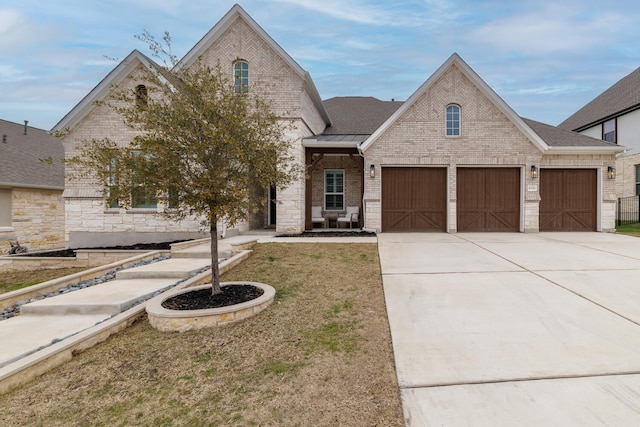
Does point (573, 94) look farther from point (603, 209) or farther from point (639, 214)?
point (603, 209)

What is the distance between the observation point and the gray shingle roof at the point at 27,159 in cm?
1555

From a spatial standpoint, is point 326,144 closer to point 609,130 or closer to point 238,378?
point 238,378

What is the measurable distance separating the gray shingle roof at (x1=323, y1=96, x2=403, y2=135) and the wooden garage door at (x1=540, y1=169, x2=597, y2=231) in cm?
863

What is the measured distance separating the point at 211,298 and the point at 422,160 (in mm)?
10933

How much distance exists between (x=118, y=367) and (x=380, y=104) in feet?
70.7

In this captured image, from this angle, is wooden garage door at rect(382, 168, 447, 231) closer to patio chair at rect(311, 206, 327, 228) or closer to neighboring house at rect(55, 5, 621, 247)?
neighboring house at rect(55, 5, 621, 247)

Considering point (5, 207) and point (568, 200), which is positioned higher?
point (568, 200)

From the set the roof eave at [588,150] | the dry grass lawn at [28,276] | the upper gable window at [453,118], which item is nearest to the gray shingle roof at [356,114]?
the upper gable window at [453,118]

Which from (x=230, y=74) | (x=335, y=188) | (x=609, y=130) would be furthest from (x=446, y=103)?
(x=609, y=130)

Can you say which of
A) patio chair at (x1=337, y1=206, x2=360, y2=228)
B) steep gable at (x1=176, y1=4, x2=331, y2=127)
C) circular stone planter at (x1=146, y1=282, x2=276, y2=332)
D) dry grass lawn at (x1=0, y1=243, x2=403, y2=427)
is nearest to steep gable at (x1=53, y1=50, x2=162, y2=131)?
steep gable at (x1=176, y1=4, x2=331, y2=127)

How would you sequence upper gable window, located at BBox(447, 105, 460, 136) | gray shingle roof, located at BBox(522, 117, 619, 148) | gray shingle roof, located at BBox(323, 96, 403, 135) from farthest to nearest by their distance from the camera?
1. gray shingle roof, located at BBox(323, 96, 403, 135)
2. upper gable window, located at BBox(447, 105, 460, 136)
3. gray shingle roof, located at BBox(522, 117, 619, 148)

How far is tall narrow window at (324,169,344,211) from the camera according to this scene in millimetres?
16047

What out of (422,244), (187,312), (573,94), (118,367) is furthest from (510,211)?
(573,94)

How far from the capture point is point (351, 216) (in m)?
15.3
